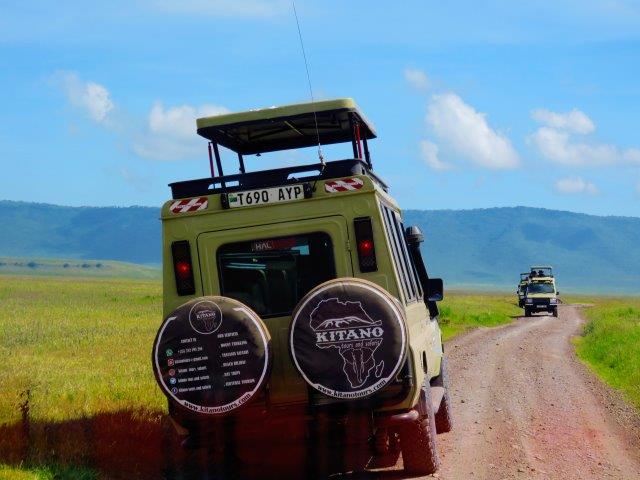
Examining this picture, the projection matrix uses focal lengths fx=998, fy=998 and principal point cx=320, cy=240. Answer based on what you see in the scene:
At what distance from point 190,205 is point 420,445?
2.80m

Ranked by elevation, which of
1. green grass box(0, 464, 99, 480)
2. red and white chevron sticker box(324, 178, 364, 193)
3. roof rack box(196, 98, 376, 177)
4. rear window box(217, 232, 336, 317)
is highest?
roof rack box(196, 98, 376, 177)

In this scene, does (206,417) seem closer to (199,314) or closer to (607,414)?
(199,314)

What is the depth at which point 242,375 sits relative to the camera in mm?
7398

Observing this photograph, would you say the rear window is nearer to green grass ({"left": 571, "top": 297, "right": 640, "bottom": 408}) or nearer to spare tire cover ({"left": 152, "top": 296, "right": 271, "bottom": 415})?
spare tire cover ({"left": 152, "top": 296, "right": 271, "bottom": 415})

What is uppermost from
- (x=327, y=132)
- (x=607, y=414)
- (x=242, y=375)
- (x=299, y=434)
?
(x=327, y=132)

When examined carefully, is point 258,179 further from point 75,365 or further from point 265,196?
point 75,365

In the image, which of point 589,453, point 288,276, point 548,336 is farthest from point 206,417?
point 548,336

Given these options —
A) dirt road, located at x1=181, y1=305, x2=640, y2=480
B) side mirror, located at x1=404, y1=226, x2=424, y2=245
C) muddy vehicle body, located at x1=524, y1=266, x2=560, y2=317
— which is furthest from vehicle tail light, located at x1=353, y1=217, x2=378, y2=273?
muddy vehicle body, located at x1=524, y1=266, x2=560, y2=317

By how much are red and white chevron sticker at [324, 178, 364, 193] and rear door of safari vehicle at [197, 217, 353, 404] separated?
0.73 feet

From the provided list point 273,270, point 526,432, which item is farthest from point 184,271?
point 526,432

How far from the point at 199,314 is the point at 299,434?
136cm

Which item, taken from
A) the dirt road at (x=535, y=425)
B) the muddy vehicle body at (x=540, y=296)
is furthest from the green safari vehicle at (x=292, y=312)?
the muddy vehicle body at (x=540, y=296)

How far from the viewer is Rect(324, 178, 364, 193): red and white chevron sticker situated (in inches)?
321

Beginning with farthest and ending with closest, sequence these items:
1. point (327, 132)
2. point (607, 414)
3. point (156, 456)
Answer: point (607, 414) < point (327, 132) < point (156, 456)
